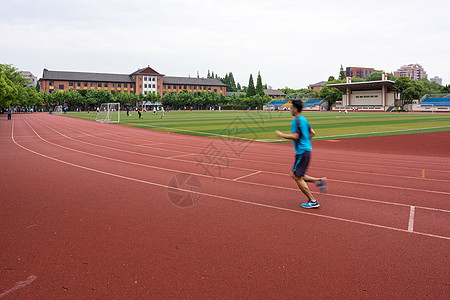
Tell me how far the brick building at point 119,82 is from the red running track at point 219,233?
11028 cm

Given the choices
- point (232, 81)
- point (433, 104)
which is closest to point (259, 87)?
point (232, 81)

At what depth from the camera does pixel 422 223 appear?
18.4 ft

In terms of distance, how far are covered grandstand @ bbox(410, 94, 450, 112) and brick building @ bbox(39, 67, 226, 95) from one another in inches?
3220

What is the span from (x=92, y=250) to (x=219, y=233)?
1907 mm

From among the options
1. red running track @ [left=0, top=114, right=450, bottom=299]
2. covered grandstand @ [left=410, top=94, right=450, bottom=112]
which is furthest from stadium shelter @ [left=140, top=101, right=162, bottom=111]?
red running track @ [left=0, top=114, right=450, bottom=299]

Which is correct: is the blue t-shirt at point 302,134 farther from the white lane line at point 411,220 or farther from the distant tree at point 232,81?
the distant tree at point 232,81

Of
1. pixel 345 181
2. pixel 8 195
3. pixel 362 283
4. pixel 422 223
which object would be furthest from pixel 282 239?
pixel 8 195

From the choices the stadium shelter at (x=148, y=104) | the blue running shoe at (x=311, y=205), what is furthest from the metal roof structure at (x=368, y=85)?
the blue running shoe at (x=311, y=205)

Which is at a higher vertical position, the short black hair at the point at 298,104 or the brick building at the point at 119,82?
the brick building at the point at 119,82

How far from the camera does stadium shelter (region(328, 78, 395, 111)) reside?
84.1 metres

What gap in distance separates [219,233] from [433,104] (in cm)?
9066

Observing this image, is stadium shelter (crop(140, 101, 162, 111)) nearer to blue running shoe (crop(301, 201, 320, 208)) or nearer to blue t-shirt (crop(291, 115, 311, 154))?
blue running shoe (crop(301, 201, 320, 208))

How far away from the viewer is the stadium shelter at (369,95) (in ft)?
276

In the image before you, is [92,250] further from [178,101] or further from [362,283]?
[178,101]
